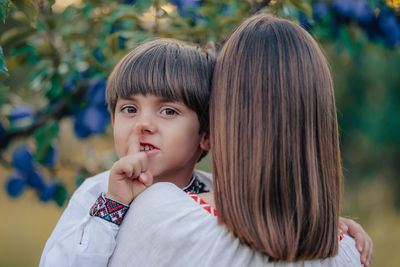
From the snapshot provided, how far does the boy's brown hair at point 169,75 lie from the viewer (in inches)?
42.3

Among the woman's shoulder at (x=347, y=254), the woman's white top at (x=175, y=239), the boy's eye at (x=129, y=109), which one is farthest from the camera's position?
the boy's eye at (x=129, y=109)

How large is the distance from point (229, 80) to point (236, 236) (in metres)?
0.31

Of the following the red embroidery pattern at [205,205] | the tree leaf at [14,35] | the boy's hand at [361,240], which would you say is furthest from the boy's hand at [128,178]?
the tree leaf at [14,35]

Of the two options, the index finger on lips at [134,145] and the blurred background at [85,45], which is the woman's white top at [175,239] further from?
the blurred background at [85,45]

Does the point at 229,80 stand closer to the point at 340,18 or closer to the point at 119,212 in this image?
the point at 119,212

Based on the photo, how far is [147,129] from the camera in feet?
3.41

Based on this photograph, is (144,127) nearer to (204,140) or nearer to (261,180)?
(204,140)

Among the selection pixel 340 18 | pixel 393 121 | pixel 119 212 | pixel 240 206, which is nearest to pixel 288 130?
pixel 240 206

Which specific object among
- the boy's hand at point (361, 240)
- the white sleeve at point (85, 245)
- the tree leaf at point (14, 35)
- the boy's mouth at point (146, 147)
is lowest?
the boy's hand at point (361, 240)

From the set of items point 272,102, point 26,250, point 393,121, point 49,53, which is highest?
point 272,102

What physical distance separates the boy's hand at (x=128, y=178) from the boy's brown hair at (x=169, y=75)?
167mm

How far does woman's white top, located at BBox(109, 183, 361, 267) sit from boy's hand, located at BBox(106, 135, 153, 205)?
37 millimetres

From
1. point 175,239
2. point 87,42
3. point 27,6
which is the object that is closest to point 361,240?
point 175,239

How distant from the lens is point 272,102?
3.07ft
